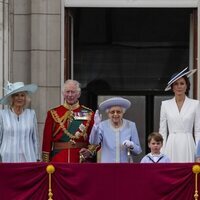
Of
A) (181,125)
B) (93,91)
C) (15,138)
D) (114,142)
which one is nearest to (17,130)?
(15,138)

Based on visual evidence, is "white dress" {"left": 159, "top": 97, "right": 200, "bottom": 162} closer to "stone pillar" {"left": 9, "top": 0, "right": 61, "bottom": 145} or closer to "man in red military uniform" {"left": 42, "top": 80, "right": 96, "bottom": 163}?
"man in red military uniform" {"left": 42, "top": 80, "right": 96, "bottom": 163}

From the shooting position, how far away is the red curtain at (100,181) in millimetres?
9570

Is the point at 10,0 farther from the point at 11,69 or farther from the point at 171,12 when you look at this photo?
the point at 171,12

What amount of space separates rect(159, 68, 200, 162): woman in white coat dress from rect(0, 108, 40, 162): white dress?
1546mm

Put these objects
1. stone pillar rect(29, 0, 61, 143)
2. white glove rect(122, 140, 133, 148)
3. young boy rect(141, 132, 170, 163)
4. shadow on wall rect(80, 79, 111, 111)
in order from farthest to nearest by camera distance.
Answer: shadow on wall rect(80, 79, 111, 111)
stone pillar rect(29, 0, 61, 143)
young boy rect(141, 132, 170, 163)
white glove rect(122, 140, 133, 148)

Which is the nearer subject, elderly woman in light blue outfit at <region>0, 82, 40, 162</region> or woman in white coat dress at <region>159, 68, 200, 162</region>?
elderly woman in light blue outfit at <region>0, 82, 40, 162</region>

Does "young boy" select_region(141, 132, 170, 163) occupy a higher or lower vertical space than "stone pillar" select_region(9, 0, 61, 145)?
lower

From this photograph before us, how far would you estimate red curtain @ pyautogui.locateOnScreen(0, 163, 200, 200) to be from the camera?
957cm

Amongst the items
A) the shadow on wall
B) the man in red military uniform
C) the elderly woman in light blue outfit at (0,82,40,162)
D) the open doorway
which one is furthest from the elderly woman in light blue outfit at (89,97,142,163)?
the open doorway

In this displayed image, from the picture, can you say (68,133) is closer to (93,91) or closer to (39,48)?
(39,48)

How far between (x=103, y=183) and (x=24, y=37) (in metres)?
3.90

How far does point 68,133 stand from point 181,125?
128cm

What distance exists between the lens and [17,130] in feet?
33.4

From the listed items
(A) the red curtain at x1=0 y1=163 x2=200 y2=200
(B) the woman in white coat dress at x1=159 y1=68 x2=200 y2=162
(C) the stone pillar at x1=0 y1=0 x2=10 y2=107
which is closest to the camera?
(A) the red curtain at x1=0 y1=163 x2=200 y2=200
